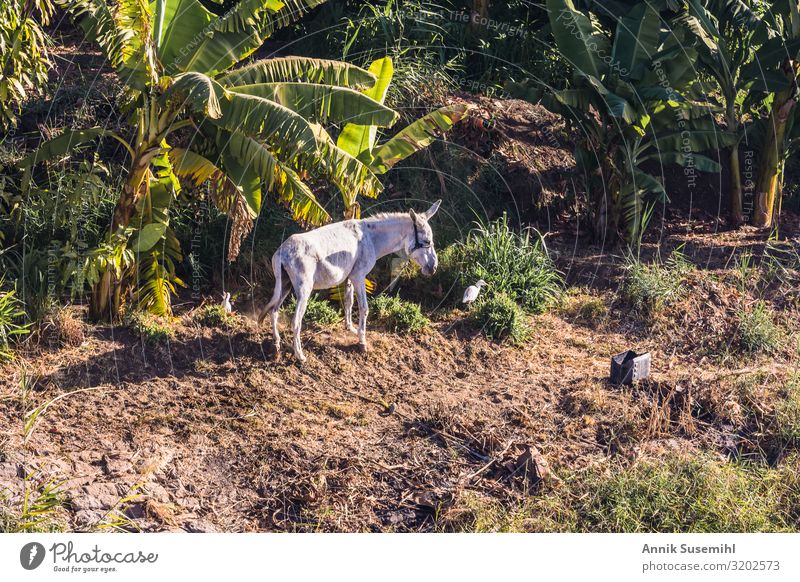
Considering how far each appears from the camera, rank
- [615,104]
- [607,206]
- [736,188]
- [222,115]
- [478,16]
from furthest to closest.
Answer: [478,16] < [736,188] < [607,206] < [615,104] < [222,115]

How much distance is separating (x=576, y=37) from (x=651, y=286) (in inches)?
141

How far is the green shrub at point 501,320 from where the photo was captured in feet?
43.2

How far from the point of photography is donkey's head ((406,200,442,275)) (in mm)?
12336

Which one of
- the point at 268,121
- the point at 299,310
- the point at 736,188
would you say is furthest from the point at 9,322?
the point at 736,188

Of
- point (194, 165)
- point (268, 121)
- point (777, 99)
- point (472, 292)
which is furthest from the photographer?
point (777, 99)

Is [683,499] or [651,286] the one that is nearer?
[683,499]

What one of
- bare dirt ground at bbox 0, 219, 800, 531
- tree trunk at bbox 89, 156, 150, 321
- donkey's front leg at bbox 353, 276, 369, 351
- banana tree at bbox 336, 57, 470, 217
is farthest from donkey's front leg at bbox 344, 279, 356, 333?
tree trunk at bbox 89, 156, 150, 321

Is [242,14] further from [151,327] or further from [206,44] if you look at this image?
[151,327]

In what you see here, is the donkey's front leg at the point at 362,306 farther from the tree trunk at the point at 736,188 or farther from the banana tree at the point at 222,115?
the tree trunk at the point at 736,188

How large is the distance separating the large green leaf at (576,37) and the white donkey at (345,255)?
3675 millimetres

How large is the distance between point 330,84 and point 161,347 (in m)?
3.61

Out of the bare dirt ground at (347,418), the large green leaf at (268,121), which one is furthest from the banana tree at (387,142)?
the bare dirt ground at (347,418)

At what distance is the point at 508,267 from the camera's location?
14.0 meters

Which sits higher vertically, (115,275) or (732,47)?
(732,47)
